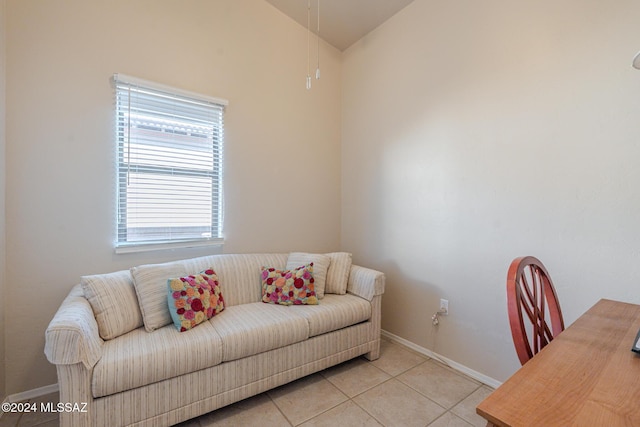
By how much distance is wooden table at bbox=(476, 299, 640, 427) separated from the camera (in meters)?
0.59

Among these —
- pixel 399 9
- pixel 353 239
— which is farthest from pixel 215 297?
pixel 399 9

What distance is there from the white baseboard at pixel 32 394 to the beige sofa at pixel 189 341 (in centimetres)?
72

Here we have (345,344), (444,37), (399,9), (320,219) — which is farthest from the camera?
(320,219)

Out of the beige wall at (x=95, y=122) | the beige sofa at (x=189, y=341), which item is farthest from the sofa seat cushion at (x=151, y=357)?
the beige wall at (x=95, y=122)

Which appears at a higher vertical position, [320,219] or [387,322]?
[320,219]

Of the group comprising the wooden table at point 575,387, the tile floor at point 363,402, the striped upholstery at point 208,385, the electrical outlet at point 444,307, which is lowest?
the tile floor at point 363,402

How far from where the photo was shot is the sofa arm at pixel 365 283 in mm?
2420

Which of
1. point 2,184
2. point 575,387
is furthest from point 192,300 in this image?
point 575,387

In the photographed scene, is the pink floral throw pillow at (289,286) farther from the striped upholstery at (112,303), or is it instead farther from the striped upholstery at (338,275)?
the striped upholstery at (112,303)

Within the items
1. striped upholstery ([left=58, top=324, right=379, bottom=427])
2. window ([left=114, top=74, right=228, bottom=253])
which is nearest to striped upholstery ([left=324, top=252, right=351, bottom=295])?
striped upholstery ([left=58, top=324, right=379, bottom=427])

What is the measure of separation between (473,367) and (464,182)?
1.43 meters

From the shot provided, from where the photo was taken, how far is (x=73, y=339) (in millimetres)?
1319

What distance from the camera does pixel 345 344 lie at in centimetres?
227

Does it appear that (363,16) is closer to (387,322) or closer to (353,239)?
(353,239)
